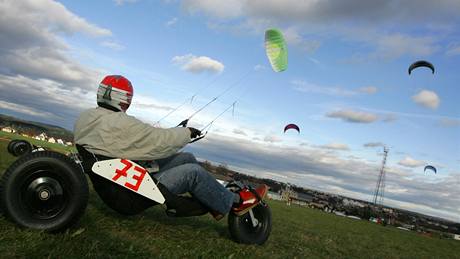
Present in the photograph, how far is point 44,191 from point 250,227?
2984 millimetres

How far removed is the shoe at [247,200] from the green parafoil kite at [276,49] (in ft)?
15.8

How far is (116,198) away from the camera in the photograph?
457 centimetres

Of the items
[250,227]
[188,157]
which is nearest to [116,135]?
[188,157]

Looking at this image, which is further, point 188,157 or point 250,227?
point 250,227

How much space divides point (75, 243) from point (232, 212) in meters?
2.32

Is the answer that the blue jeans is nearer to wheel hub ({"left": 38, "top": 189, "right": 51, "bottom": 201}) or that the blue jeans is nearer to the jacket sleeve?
the jacket sleeve

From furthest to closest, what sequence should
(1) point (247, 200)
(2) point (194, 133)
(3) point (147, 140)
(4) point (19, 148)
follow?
(4) point (19, 148) → (1) point (247, 200) → (2) point (194, 133) → (3) point (147, 140)

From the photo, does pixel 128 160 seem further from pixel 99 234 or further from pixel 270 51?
pixel 270 51

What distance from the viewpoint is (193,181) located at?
16.4 feet

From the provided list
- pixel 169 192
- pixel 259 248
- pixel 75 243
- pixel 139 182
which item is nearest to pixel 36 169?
pixel 75 243

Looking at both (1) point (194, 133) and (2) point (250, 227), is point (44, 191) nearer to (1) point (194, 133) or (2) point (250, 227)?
(1) point (194, 133)

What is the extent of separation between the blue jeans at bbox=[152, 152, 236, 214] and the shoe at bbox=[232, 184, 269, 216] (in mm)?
230

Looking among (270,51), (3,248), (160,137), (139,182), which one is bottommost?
(3,248)

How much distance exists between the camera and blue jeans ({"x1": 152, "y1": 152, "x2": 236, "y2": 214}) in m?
4.83
